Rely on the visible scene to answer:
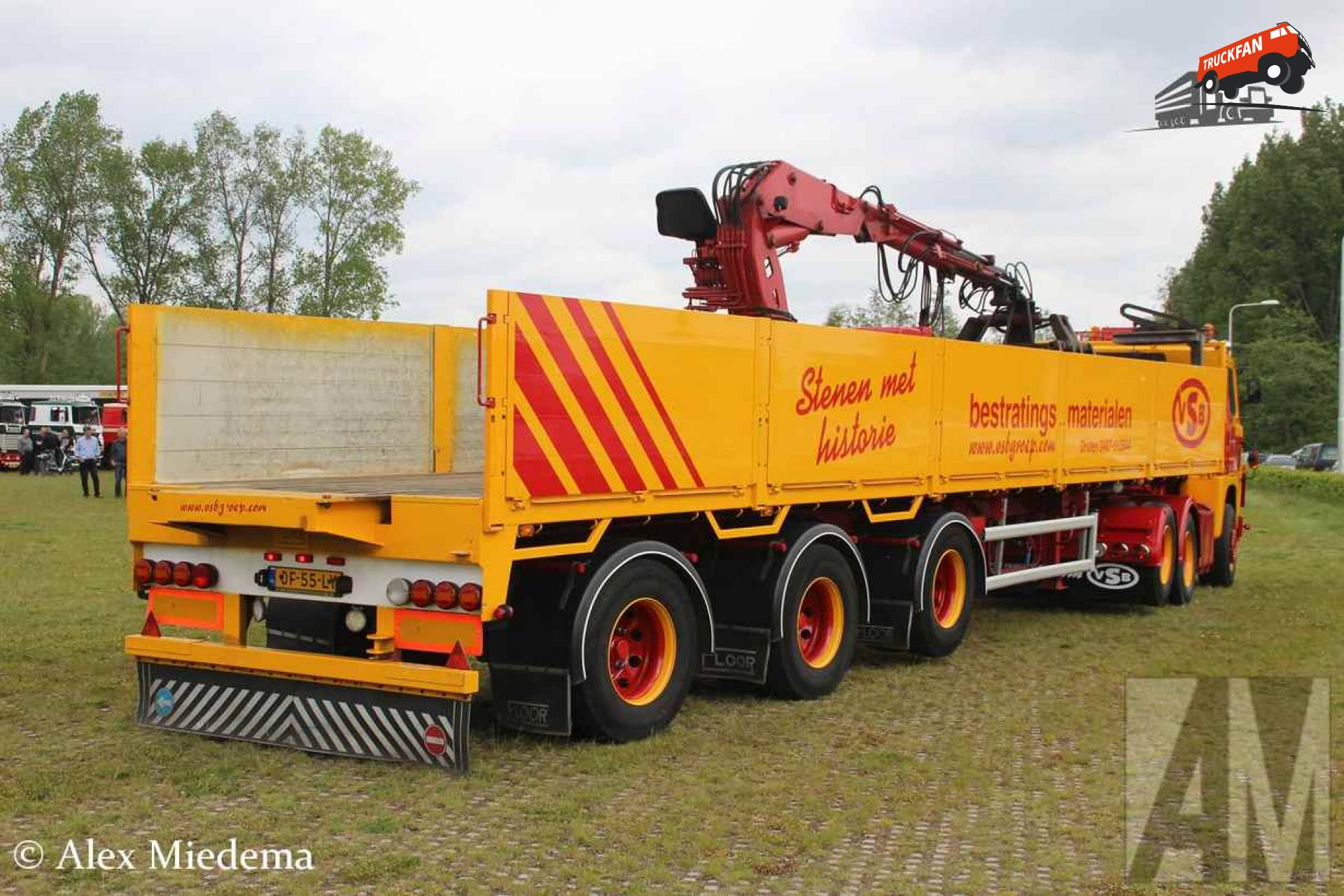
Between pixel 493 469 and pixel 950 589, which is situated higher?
pixel 493 469

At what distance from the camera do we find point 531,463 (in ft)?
20.8

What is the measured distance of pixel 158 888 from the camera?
4.93 meters

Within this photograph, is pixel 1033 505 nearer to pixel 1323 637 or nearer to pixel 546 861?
pixel 1323 637

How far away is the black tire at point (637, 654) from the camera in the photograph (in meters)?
6.81

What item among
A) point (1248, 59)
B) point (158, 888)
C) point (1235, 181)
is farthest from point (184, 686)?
point (1235, 181)

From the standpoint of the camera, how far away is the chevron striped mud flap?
6426 mm

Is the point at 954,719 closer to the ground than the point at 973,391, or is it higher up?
closer to the ground

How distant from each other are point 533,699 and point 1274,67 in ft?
77.5

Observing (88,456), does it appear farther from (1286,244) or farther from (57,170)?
(1286,244)

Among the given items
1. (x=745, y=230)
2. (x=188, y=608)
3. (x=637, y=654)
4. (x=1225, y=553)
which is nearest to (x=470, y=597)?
(x=637, y=654)

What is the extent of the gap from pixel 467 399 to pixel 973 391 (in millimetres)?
3808

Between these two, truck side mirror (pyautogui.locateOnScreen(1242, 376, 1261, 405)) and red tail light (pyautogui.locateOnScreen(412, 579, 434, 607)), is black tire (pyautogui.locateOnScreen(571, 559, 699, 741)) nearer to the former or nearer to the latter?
red tail light (pyautogui.locateOnScreen(412, 579, 434, 607))
